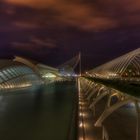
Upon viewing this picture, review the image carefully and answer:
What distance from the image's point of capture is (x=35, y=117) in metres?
24.3

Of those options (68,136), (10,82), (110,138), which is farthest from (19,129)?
(10,82)

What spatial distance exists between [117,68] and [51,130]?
92341 millimetres

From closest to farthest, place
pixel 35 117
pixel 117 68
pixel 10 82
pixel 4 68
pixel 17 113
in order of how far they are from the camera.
A: pixel 35 117
pixel 17 113
pixel 10 82
pixel 4 68
pixel 117 68

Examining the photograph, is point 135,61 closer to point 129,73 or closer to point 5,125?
point 129,73

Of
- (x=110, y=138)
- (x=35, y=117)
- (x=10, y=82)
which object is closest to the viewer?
(x=110, y=138)

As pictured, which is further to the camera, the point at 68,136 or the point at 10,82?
the point at 10,82

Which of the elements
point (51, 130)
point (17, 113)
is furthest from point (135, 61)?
point (51, 130)

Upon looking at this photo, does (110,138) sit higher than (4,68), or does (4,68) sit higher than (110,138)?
(4,68)

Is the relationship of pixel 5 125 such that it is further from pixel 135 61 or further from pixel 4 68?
pixel 135 61

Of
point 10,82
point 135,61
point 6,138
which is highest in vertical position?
point 135,61

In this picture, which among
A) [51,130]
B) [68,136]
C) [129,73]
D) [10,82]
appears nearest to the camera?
[68,136]

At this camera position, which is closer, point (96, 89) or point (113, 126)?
point (113, 126)

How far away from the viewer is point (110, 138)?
1434cm

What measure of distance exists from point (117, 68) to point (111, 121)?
91812 millimetres
